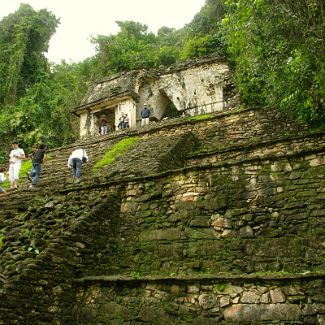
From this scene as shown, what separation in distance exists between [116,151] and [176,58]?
1150 cm

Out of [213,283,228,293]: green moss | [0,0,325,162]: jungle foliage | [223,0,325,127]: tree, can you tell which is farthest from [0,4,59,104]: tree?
[213,283,228,293]: green moss

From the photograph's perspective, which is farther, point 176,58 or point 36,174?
point 176,58

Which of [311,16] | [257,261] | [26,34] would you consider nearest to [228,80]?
[311,16]

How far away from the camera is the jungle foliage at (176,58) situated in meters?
7.45

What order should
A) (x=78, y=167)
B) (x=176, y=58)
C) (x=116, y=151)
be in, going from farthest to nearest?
(x=176, y=58) → (x=116, y=151) → (x=78, y=167)

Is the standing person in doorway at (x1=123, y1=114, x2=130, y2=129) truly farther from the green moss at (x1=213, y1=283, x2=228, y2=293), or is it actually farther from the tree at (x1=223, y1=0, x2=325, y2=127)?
the green moss at (x1=213, y1=283, x2=228, y2=293)

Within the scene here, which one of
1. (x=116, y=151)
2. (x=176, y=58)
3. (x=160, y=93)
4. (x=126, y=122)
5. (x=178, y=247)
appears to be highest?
(x=176, y=58)

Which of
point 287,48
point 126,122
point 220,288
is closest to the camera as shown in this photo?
point 220,288

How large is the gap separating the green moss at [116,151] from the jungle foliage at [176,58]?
3755 millimetres

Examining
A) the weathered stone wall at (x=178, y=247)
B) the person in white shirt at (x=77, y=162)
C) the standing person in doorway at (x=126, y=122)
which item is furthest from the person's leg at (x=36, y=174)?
the standing person in doorway at (x=126, y=122)

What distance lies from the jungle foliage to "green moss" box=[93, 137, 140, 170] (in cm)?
375

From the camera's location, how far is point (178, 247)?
6.22m

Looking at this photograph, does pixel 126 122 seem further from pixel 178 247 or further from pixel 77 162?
pixel 178 247

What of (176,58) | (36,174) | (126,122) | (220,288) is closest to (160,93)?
(126,122)
